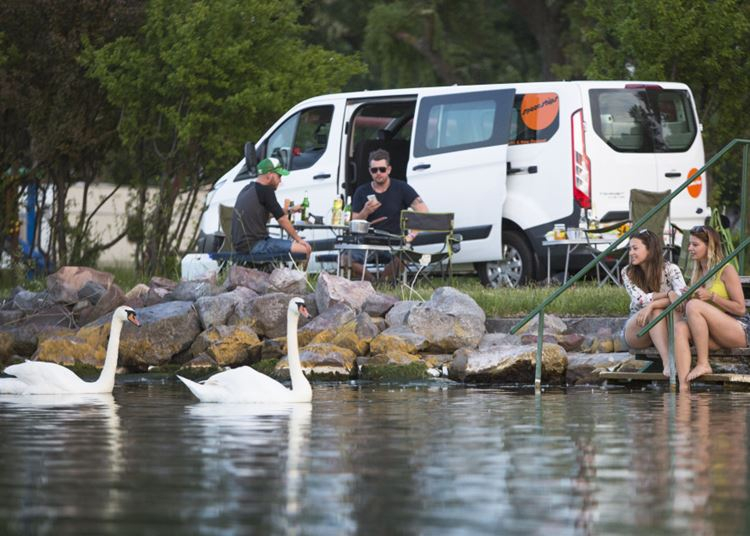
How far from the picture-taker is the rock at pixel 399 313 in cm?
1703

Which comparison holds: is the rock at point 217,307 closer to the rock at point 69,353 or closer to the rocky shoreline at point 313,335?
the rocky shoreline at point 313,335

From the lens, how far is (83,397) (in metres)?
13.4

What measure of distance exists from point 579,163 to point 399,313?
316 cm

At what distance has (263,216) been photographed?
1872 centimetres

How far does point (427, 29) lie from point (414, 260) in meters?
20.3

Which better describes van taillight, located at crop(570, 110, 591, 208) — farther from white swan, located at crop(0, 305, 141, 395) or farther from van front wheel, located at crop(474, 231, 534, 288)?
white swan, located at crop(0, 305, 141, 395)

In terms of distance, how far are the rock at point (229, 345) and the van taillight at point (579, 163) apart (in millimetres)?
4023

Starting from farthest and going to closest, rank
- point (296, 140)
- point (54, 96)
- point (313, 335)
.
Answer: point (54, 96) < point (296, 140) < point (313, 335)

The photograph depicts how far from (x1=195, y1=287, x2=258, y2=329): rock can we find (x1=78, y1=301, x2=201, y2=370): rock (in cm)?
10

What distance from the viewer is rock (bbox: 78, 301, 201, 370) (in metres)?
17.4

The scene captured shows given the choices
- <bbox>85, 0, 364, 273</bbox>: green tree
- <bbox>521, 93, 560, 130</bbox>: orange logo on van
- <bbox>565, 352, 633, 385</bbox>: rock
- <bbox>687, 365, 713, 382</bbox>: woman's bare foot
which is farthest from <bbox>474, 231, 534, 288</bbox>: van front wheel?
<bbox>687, 365, 713, 382</bbox>: woman's bare foot

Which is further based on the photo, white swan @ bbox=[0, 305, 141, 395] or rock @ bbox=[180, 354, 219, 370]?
rock @ bbox=[180, 354, 219, 370]

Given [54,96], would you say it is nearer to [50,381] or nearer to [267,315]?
[267,315]

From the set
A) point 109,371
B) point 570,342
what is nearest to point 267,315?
point 570,342
